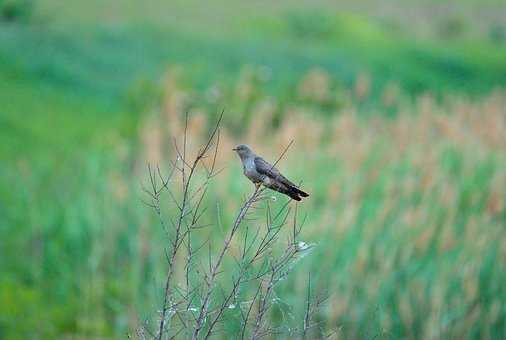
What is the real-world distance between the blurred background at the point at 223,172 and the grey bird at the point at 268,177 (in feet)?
2.21

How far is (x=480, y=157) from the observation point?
498 inches

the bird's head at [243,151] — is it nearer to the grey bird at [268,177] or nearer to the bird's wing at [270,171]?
the grey bird at [268,177]

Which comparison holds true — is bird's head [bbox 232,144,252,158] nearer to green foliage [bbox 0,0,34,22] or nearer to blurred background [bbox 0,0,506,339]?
blurred background [bbox 0,0,506,339]

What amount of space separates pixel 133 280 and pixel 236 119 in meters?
5.34

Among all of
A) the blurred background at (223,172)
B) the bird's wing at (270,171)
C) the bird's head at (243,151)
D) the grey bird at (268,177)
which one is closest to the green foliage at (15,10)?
the blurred background at (223,172)

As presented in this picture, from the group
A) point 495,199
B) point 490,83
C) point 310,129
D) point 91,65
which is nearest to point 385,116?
point 310,129

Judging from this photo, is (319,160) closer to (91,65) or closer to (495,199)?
(495,199)

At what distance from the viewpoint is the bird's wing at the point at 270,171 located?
14.0ft

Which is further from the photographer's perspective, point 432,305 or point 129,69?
point 129,69

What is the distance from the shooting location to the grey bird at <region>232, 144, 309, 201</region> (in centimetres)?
422

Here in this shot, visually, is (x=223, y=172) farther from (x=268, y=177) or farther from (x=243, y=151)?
(x=268, y=177)

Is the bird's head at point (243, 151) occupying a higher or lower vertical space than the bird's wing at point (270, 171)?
higher

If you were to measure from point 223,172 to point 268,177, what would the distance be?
24.3 feet

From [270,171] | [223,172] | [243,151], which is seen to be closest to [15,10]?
[223,172]
